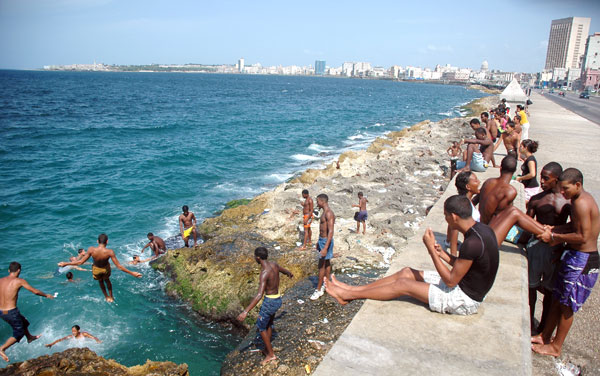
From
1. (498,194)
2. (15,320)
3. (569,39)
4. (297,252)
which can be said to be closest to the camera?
(498,194)

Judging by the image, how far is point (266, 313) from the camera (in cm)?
568

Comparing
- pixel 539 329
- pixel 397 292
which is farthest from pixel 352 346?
pixel 539 329

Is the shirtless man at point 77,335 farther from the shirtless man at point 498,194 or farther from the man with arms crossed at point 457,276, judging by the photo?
the shirtless man at point 498,194

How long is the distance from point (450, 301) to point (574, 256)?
5.43ft

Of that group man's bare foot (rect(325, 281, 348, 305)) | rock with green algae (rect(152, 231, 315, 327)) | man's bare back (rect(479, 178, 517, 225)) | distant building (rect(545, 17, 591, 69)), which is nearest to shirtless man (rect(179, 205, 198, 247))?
rock with green algae (rect(152, 231, 315, 327))

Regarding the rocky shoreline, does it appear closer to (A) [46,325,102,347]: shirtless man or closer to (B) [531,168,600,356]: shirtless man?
(A) [46,325,102,347]: shirtless man

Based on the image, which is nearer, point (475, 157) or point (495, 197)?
point (495, 197)

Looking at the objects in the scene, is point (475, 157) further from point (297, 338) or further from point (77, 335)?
point (77, 335)

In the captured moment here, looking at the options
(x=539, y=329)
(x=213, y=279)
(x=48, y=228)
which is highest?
(x=539, y=329)

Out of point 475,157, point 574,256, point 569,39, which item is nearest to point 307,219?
point 475,157

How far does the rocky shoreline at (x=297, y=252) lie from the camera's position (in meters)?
6.08

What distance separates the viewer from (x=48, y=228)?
15586 mm

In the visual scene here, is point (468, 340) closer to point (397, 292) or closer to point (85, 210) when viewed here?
point (397, 292)

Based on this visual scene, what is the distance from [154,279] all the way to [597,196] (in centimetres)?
1134
